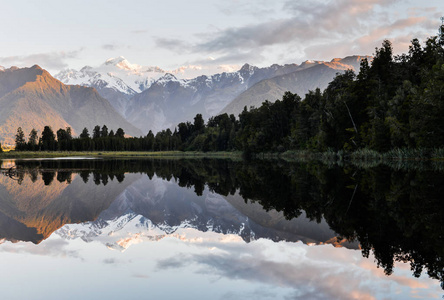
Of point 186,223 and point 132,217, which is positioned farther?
point 132,217

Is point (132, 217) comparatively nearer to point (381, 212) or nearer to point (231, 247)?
point (231, 247)

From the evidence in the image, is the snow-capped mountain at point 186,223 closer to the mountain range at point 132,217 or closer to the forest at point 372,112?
the mountain range at point 132,217

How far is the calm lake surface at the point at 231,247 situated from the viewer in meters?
8.84

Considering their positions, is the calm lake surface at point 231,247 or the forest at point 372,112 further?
the forest at point 372,112

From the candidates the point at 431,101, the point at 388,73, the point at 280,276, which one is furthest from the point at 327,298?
the point at 388,73

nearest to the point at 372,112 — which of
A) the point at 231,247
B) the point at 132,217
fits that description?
the point at 132,217

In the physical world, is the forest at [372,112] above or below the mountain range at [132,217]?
above

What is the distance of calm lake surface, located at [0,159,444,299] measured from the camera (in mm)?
8836

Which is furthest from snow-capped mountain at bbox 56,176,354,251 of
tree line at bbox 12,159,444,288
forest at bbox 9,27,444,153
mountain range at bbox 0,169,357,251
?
forest at bbox 9,27,444,153

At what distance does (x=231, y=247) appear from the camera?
13.0m

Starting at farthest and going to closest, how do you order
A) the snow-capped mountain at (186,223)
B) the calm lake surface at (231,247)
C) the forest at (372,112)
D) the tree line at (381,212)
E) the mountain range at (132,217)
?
the forest at (372,112)
the mountain range at (132,217)
the snow-capped mountain at (186,223)
the tree line at (381,212)
the calm lake surface at (231,247)

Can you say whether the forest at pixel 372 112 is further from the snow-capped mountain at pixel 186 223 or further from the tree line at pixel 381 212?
the snow-capped mountain at pixel 186 223

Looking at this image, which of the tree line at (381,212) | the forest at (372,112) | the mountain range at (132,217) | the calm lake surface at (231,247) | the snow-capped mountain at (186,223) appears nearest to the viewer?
the calm lake surface at (231,247)

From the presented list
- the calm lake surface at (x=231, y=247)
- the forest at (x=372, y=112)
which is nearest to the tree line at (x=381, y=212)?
the calm lake surface at (x=231, y=247)
